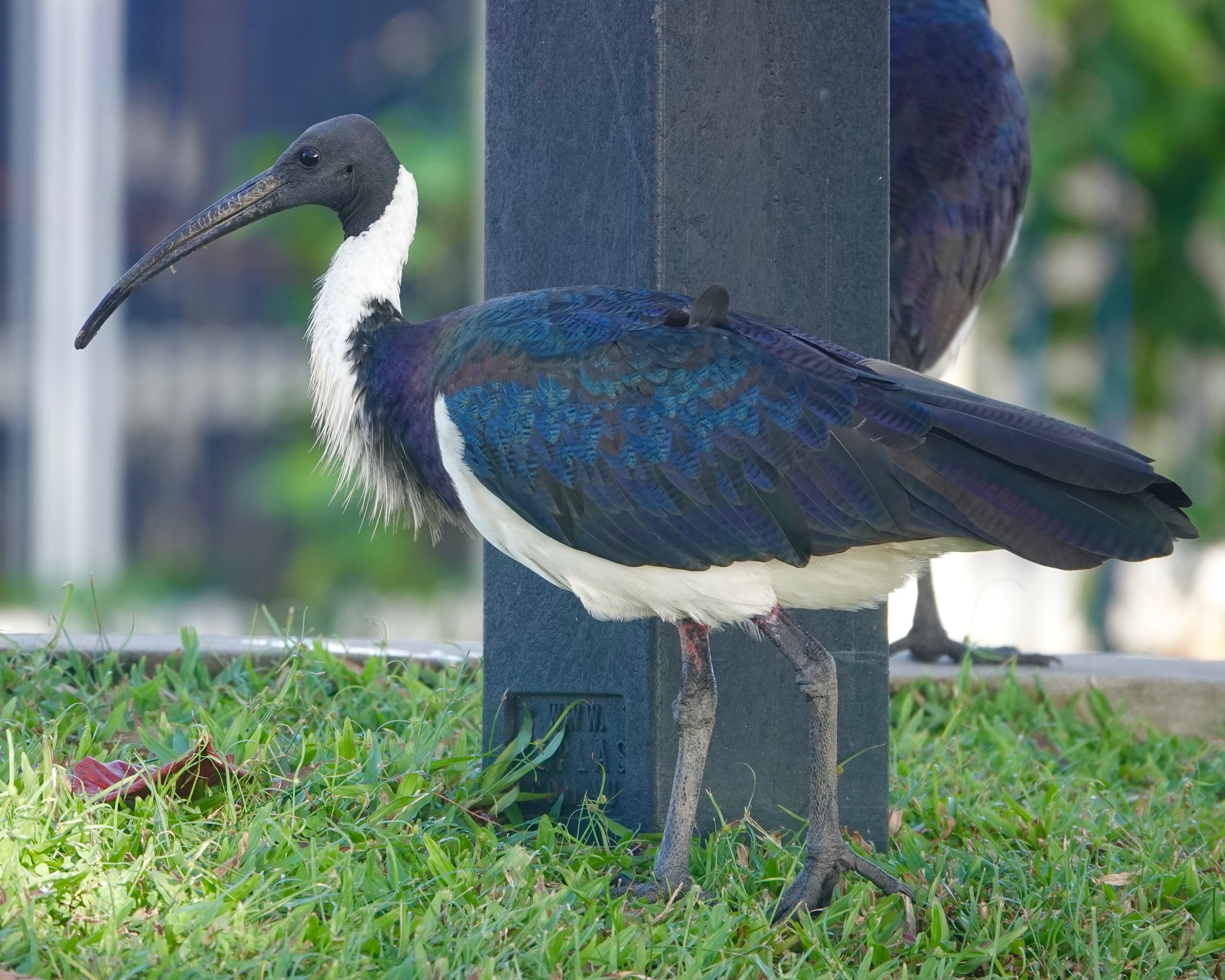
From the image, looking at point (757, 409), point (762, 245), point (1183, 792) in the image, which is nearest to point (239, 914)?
point (757, 409)

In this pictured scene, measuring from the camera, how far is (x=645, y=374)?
3434 mm

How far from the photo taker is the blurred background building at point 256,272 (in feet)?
32.4

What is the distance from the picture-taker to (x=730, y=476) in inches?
133

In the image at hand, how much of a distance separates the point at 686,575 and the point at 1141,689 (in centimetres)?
287

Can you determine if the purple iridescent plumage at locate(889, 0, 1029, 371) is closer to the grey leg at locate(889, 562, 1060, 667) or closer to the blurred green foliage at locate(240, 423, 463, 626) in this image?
the grey leg at locate(889, 562, 1060, 667)

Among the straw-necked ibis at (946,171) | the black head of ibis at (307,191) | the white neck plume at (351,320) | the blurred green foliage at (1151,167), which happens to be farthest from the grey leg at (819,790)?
the blurred green foliage at (1151,167)

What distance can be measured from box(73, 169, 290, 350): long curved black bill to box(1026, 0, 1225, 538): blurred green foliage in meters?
7.78

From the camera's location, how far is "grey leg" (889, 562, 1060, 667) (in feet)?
18.9

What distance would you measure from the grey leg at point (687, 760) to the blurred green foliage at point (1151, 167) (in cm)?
794

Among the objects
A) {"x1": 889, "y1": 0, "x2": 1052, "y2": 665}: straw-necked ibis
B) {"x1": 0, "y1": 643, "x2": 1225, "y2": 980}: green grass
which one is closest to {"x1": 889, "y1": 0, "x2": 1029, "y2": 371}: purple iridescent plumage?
{"x1": 889, "y1": 0, "x2": 1052, "y2": 665}: straw-necked ibis

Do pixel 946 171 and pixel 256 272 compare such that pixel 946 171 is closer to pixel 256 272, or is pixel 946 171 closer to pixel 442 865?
pixel 442 865

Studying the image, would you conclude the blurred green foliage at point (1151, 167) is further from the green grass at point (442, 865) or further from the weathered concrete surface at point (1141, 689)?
the green grass at point (442, 865)

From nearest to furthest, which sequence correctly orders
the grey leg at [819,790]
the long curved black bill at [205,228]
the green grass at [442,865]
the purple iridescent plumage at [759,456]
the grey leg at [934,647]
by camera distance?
the green grass at [442,865] < the purple iridescent plumage at [759,456] < the grey leg at [819,790] < the long curved black bill at [205,228] < the grey leg at [934,647]

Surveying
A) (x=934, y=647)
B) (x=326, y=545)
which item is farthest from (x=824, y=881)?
(x=326, y=545)
